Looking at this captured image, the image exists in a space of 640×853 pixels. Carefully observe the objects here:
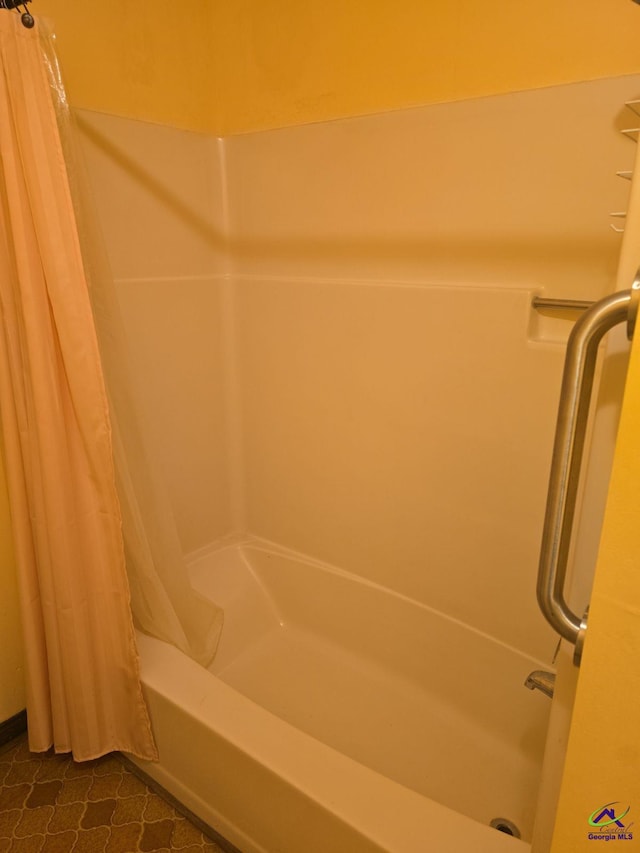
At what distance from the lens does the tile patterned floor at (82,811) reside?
1.24 meters

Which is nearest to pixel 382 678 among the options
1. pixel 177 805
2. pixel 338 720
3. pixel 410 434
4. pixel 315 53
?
pixel 338 720

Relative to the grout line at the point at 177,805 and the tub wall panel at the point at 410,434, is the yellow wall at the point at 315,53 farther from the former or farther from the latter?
the grout line at the point at 177,805

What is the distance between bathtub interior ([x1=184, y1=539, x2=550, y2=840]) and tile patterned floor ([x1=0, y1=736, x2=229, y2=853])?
33 centimetres

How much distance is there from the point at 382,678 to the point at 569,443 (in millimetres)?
1332

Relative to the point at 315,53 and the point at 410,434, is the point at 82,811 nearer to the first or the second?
the point at 410,434

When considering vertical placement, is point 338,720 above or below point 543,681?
below

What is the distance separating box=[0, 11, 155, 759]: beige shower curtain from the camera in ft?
3.30

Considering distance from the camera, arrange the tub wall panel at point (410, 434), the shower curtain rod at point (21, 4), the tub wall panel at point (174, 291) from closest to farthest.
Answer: the shower curtain rod at point (21, 4) → the tub wall panel at point (410, 434) → the tub wall panel at point (174, 291)

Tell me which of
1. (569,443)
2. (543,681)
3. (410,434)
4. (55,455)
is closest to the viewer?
(569,443)

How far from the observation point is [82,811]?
4.32 feet

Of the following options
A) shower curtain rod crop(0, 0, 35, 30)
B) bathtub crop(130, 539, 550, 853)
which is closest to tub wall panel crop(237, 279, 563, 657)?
bathtub crop(130, 539, 550, 853)

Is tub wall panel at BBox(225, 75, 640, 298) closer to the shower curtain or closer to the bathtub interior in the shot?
the shower curtain

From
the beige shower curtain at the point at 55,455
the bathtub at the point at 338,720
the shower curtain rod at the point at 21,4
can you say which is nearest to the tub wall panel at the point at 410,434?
the bathtub at the point at 338,720

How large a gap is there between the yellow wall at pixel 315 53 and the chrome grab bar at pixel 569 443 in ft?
2.92
